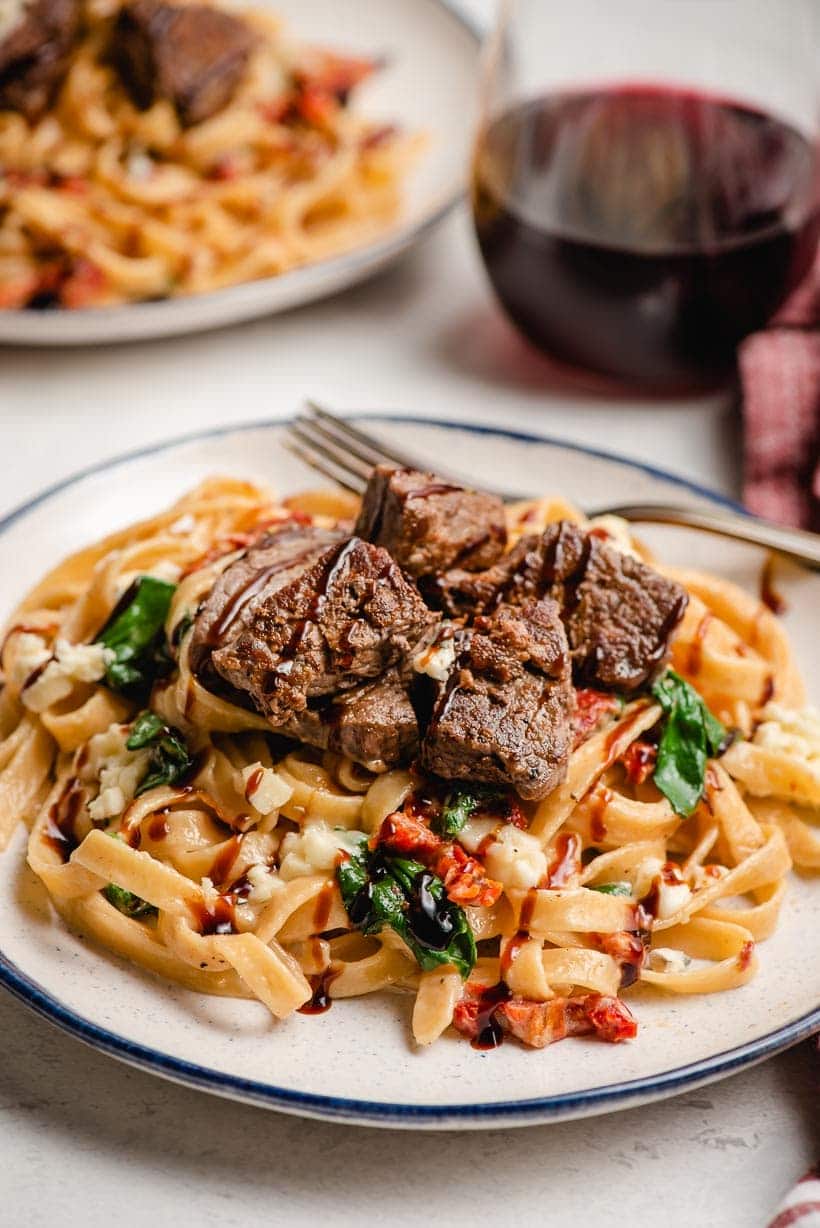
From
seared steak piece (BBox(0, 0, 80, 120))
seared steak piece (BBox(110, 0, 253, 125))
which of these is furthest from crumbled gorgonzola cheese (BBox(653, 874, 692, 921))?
seared steak piece (BBox(0, 0, 80, 120))

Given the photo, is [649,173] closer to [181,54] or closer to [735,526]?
[735,526]

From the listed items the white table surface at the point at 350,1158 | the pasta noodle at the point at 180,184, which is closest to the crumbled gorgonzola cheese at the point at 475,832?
the white table surface at the point at 350,1158

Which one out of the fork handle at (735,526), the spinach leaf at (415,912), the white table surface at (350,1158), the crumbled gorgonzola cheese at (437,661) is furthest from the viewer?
the fork handle at (735,526)

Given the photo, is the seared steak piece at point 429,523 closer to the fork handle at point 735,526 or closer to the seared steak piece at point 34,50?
the fork handle at point 735,526

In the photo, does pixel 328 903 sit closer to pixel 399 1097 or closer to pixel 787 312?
pixel 399 1097

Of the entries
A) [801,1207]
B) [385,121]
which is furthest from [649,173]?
[801,1207]

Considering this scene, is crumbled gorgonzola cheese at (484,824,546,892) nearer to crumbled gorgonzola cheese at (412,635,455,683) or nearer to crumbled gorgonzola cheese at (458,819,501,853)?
crumbled gorgonzola cheese at (458,819,501,853)

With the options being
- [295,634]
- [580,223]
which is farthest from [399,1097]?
[580,223]
